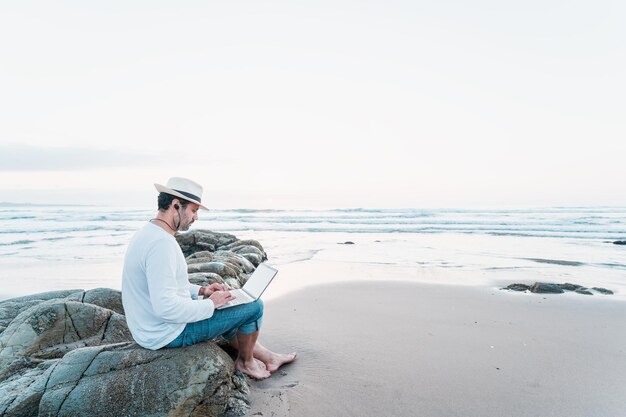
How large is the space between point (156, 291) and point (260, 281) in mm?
1349

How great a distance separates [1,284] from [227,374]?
34.4 feet

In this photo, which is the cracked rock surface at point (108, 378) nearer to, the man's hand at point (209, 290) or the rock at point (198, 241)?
the man's hand at point (209, 290)

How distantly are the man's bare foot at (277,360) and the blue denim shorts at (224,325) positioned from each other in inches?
25.5

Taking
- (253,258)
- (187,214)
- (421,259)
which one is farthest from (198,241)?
(187,214)

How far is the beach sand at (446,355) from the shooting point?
4402 mm

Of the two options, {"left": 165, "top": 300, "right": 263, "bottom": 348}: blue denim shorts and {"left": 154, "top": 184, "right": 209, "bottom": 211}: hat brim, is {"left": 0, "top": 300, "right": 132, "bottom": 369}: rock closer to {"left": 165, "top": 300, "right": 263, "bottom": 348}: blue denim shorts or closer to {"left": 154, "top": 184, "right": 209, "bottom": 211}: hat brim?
{"left": 165, "top": 300, "right": 263, "bottom": 348}: blue denim shorts

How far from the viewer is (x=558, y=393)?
4625mm

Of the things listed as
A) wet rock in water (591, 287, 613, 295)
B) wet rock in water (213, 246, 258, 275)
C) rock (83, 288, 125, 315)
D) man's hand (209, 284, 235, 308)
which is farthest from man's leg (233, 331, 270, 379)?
wet rock in water (591, 287, 613, 295)

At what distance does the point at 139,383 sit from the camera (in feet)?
12.4

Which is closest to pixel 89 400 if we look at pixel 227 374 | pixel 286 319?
pixel 227 374

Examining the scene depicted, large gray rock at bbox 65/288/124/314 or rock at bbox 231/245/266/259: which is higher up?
→ large gray rock at bbox 65/288/124/314

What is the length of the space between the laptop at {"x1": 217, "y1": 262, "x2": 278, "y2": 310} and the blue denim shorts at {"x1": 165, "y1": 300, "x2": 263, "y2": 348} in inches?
2.4

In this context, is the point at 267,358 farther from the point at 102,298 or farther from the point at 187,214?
the point at 102,298

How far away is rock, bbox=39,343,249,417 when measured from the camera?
3.68m
